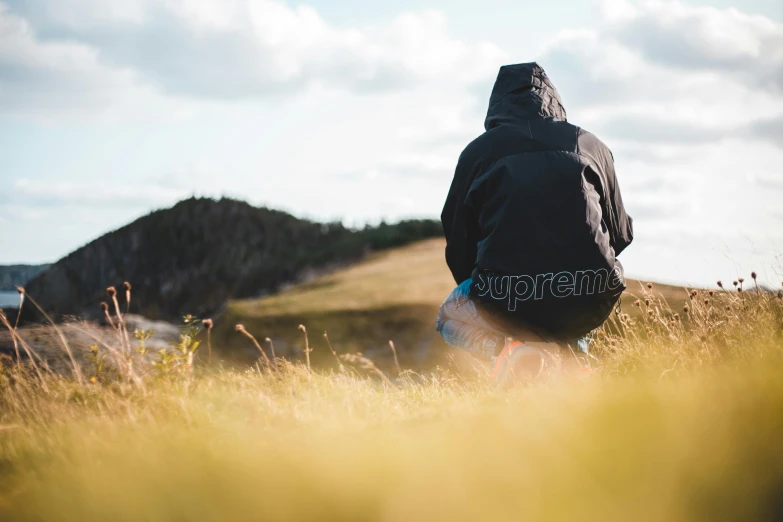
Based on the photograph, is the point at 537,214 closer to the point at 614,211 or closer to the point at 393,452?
the point at 614,211

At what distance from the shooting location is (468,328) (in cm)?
462

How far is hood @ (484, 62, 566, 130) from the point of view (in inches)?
173

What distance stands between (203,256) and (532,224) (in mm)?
33145

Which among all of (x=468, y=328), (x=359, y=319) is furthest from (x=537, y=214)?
(x=359, y=319)

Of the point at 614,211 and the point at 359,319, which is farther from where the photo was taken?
the point at 359,319

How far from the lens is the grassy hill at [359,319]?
624 inches

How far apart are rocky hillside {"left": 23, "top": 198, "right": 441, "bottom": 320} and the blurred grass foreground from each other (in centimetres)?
2262

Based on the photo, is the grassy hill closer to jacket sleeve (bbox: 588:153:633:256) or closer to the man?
jacket sleeve (bbox: 588:153:633:256)

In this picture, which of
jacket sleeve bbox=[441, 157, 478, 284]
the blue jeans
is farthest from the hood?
the blue jeans

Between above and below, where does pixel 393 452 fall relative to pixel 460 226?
below

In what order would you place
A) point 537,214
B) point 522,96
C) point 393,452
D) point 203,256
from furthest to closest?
1. point 203,256
2. point 522,96
3. point 537,214
4. point 393,452

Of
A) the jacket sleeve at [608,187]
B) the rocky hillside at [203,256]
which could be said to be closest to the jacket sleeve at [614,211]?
the jacket sleeve at [608,187]

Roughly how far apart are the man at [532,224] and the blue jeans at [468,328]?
1cm

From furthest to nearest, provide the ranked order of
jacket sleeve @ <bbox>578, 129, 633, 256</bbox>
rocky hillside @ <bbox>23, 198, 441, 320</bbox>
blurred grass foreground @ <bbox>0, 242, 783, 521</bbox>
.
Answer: rocky hillside @ <bbox>23, 198, 441, 320</bbox> < jacket sleeve @ <bbox>578, 129, 633, 256</bbox> < blurred grass foreground @ <bbox>0, 242, 783, 521</bbox>
